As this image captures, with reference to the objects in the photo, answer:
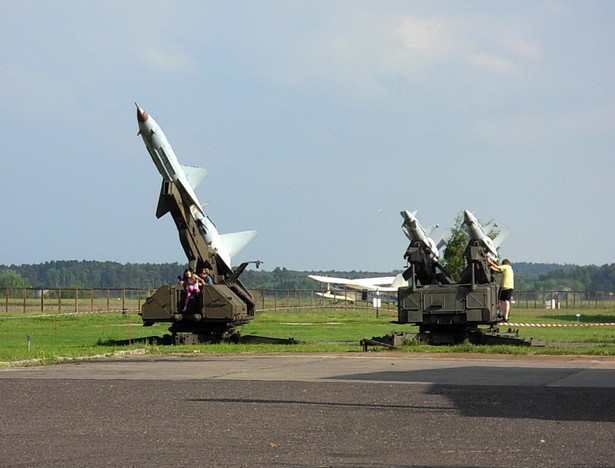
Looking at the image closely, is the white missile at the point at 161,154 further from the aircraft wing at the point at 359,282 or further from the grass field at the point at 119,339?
the aircraft wing at the point at 359,282

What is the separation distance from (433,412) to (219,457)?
3.68m

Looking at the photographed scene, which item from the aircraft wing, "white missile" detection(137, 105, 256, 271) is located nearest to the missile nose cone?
"white missile" detection(137, 105, 256, 271)

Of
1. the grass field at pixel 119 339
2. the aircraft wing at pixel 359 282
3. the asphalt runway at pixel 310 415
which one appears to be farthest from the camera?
the aircraft wing at pixel 359 282

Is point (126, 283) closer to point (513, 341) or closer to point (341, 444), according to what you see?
point (513, 341)

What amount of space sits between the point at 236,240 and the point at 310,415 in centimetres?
1971

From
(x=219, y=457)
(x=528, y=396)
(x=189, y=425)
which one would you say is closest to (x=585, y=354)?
(x=528, y=396)

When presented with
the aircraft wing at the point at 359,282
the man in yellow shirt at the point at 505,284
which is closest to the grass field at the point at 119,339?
the man in yellow shirt at the point at 505,284

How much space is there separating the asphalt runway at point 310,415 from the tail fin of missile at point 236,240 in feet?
38.4

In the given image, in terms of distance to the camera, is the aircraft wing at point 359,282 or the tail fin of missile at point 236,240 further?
the aircraft wing at point 359,282

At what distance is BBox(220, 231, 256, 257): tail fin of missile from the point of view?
30.8m

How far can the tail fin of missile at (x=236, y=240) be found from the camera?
30828 millimetres

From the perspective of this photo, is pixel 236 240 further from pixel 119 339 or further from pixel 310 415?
pixel 310 415

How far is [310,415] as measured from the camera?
39.0 ft

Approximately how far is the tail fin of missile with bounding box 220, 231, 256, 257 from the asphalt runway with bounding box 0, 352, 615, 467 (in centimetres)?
1169
